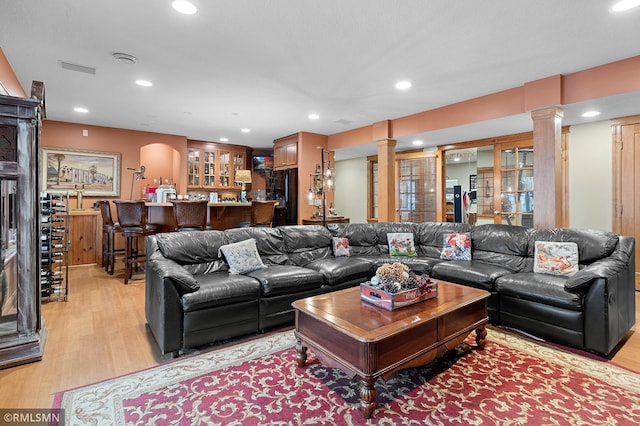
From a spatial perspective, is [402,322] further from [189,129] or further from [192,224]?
[189,129]

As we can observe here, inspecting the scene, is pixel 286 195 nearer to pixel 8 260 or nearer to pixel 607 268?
pixel 8 260

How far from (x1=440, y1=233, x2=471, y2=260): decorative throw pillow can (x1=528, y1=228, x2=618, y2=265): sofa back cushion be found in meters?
0.79

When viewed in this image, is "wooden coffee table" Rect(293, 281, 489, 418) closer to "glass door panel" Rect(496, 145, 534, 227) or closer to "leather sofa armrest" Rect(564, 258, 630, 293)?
"leather sofa armrest" Rect(564, 258, 630, 293)

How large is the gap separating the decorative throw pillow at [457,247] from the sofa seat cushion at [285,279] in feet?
5.71

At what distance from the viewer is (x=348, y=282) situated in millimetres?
3572

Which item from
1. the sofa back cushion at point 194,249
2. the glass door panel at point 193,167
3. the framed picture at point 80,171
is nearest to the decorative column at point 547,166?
the sofa back cushion at point 194,249

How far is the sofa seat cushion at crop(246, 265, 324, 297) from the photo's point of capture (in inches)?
116

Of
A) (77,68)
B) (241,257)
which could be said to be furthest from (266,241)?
(77,68)

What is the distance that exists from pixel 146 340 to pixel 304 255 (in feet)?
6.10

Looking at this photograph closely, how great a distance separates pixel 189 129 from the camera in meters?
6.38

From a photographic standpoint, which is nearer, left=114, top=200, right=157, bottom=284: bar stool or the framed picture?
left=114, top=200, right=157, bottom=284: bar stool

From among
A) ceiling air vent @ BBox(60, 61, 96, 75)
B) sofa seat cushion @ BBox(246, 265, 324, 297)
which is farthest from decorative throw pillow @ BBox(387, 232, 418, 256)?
ceiling air vent @ BBox(60, 61, 96, 75)

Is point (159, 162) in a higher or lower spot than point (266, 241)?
higher

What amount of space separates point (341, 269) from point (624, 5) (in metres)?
3.10
